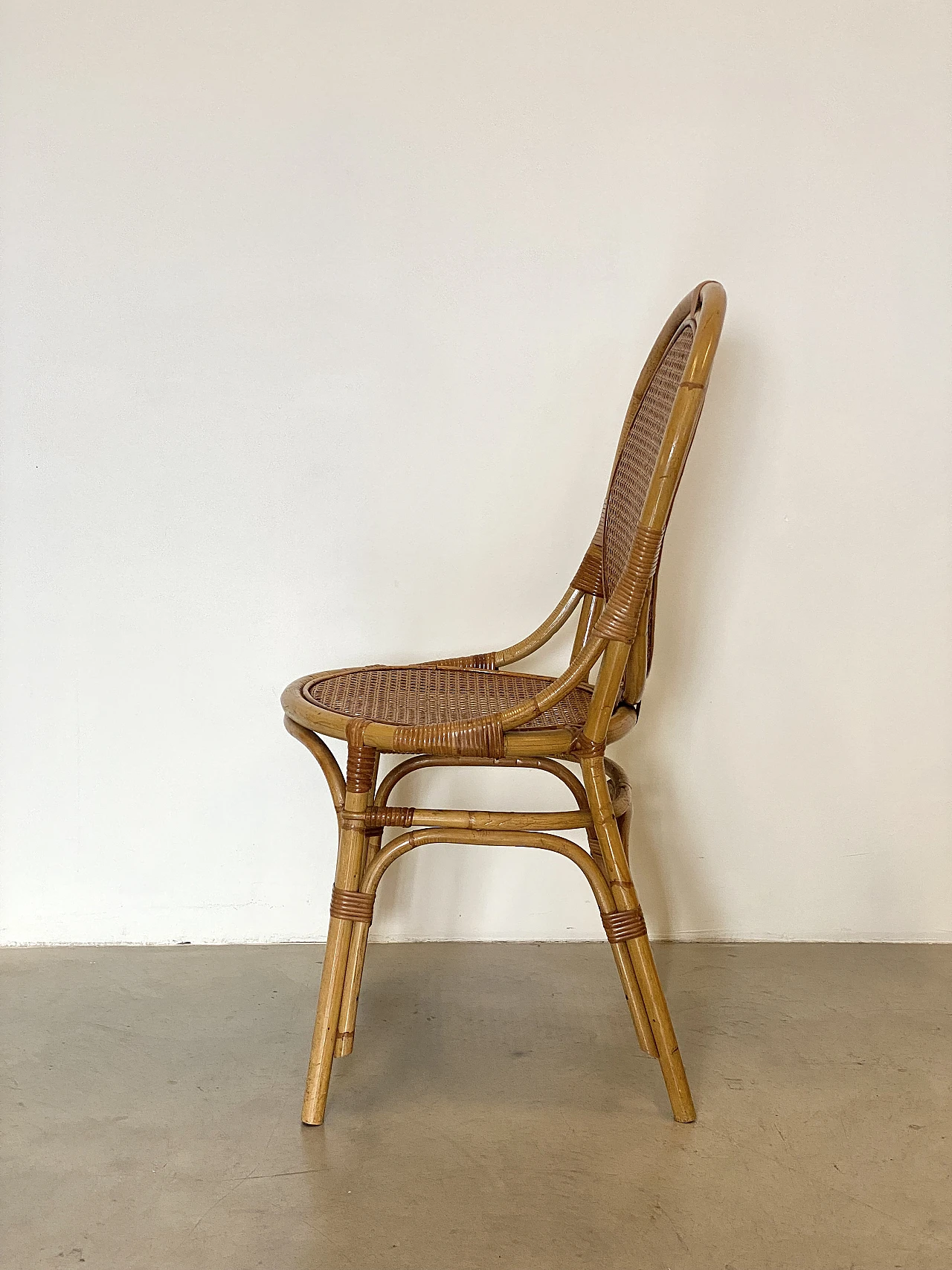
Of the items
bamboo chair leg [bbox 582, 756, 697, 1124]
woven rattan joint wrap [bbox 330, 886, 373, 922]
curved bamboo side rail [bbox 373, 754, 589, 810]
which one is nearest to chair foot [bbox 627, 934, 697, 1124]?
bamboo chair leg [bbox 582, 756, 697, 1124]

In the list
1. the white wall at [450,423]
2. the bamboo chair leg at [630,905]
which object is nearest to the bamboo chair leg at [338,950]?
the bamboo chair leg at [630,905]

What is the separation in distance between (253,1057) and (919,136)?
179cm

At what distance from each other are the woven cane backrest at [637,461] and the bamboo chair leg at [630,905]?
11.2 inches

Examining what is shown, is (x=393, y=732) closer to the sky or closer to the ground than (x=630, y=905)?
closer to the sky

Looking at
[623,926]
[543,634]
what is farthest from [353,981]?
[543,634]

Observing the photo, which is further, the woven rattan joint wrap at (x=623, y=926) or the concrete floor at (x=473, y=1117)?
the woven rattan joint wrap at (x=623, y=926)

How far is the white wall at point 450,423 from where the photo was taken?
174 centimetres

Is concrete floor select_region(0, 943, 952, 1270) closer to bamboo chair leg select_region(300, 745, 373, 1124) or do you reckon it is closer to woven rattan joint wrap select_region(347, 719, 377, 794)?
bamboo chair leg select_region(300, 745, 373, 1124)

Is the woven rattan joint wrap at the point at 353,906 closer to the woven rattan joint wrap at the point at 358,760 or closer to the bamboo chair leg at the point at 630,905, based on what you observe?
the woven rattan joint wrap at the point at 358,760

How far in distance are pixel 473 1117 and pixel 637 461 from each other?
0.89 meters

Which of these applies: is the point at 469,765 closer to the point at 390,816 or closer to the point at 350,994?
the point at 390,816

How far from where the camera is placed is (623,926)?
1.31 metres

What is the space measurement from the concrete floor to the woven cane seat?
0.50m

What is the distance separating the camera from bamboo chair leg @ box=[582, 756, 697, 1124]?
131 cm
